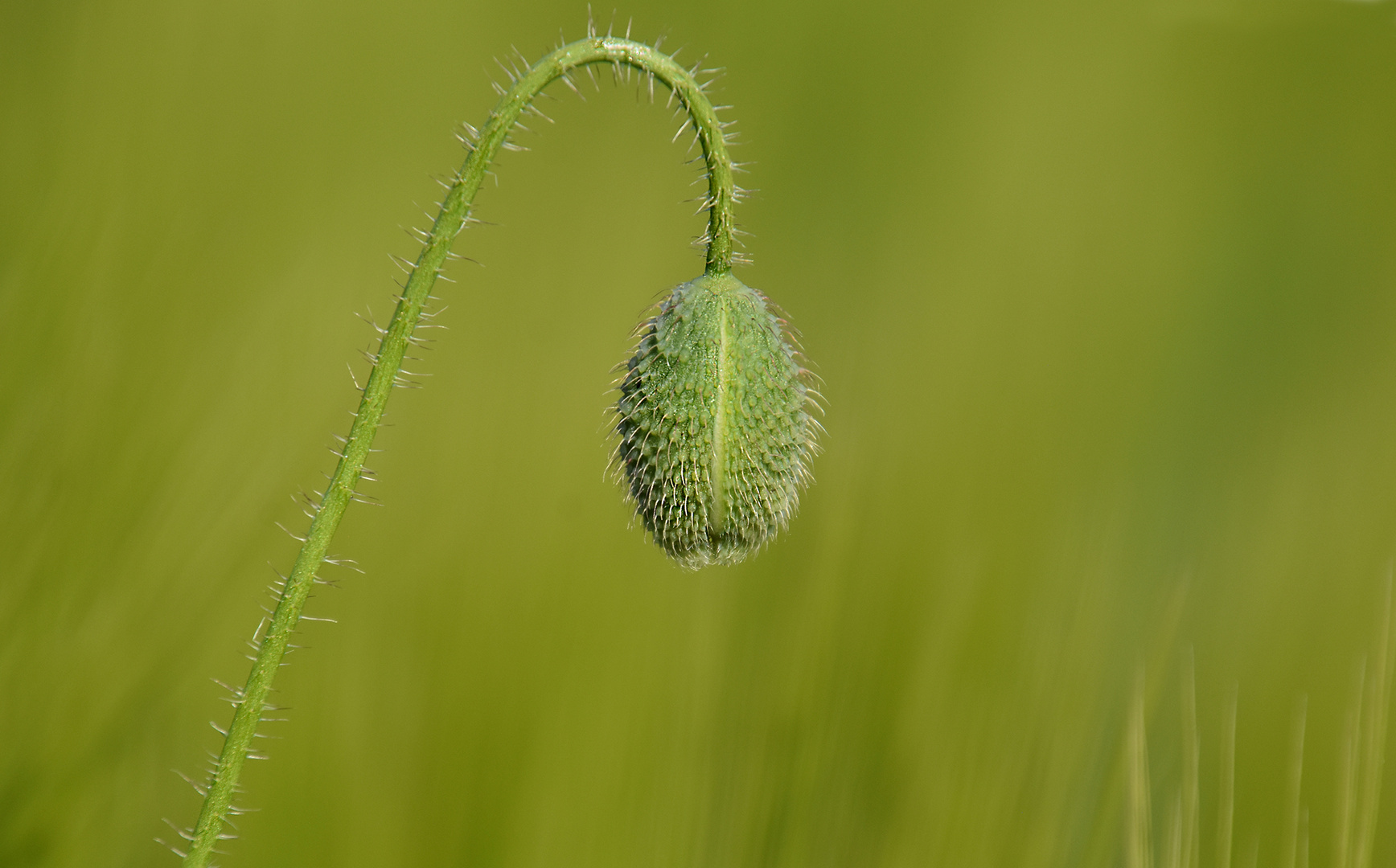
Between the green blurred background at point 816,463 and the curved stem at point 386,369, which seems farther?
the green blurred background at point 816,463

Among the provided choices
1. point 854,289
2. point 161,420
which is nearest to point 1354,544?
point 854,289

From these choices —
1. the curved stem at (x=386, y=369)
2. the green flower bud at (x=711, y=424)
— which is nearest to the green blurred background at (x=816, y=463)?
the green flower bud at (x=711, y=424)

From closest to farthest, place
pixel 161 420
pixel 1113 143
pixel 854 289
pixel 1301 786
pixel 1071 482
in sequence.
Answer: pixel 161 420
pixel 1301 786
pixel 1071 482
pixel 854 289
pixel 1113 143

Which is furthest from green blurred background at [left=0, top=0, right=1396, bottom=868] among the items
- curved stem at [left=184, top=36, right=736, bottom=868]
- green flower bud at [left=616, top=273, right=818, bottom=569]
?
curved stem at [left=184, top=36, right=736, bottom=868]

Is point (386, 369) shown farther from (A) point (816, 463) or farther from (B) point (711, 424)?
(A) point (816, 463)

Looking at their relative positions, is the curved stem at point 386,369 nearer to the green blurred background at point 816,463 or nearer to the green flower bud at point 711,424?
the green flower bud at point 711,424

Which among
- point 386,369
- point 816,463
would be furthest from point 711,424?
point 816,463

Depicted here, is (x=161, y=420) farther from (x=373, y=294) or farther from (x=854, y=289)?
(x=854, y=289)
